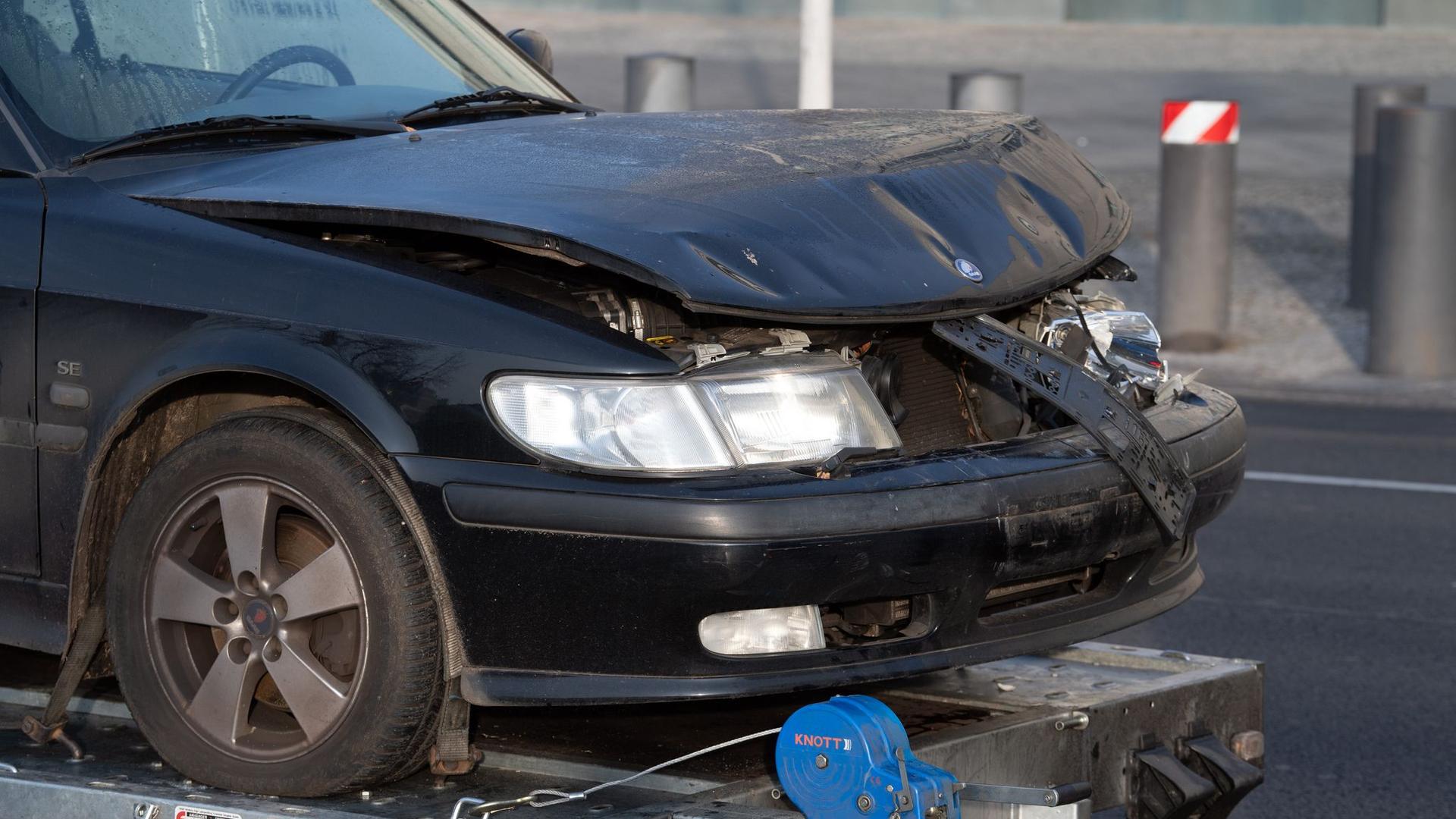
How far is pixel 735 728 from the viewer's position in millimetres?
3717

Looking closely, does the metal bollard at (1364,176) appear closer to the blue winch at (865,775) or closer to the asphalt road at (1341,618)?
the asphalt road at (1341,618)

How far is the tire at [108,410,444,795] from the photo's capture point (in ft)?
10.6

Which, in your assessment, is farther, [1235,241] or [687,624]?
[1235,241]

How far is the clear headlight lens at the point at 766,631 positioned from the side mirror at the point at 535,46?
8.09 feet

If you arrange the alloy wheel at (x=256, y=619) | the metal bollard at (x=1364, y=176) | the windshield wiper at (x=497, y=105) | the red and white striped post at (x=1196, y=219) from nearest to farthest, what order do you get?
the alloy wheel at (x=256, y=619)
the windshield wiper at (x=497, y=105)
the red and white striped post at (x=1196, y=219)
the metal bollard at (x=1364, y=176)

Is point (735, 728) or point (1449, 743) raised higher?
point (735, 728)

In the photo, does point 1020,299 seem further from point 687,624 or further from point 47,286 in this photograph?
point 47,286

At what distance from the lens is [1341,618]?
6.39 metres

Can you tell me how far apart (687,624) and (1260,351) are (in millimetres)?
9486

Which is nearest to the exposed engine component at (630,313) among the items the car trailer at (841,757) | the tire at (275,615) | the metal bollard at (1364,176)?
the tire at (275,615)

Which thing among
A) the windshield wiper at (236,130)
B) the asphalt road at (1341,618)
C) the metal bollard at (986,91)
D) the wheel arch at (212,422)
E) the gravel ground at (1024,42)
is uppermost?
the gravel ground at (1024,42)

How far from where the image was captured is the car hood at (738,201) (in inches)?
126

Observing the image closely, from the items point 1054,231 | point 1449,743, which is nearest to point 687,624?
point 1054,231

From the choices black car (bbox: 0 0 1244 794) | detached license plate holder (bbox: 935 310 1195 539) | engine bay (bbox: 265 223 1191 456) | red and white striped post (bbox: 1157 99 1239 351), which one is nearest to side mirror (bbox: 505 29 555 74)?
black car (bbox: 0 0 1244 794)
